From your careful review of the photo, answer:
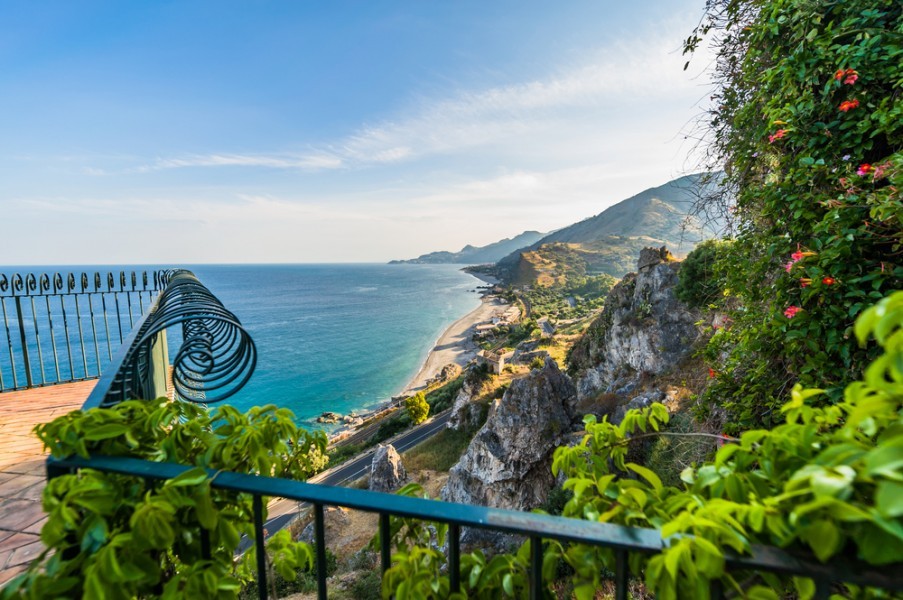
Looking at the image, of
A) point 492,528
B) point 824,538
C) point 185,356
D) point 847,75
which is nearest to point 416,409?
point 185,356

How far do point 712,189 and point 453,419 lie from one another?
21218mm

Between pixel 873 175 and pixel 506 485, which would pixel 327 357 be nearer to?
pixel 506 485

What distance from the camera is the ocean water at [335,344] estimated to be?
140 ft

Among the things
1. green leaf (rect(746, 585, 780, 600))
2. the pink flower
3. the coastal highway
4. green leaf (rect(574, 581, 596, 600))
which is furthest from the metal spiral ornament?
the coastal highway

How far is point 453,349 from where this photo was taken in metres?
60.7

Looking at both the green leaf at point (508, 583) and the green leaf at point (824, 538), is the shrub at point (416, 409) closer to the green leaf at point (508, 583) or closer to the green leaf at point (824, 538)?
the green leaf at point (508, 583)

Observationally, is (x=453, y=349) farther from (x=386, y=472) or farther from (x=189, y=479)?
(x=189, y=479)

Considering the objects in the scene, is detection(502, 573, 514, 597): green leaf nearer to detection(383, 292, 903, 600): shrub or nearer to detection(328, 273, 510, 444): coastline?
detection(383, 292, 903, 600): shrub

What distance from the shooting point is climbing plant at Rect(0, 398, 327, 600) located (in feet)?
3.48

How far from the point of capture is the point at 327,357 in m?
55.5

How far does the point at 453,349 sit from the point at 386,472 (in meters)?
43.5

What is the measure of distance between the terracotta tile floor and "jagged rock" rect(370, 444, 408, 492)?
1325cm

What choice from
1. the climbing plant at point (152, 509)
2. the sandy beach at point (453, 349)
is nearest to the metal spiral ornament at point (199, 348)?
the climbing plant at point (152, 509)

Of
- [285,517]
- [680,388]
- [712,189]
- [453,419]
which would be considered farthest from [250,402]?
[712,189]
